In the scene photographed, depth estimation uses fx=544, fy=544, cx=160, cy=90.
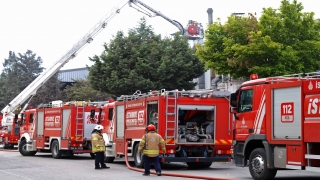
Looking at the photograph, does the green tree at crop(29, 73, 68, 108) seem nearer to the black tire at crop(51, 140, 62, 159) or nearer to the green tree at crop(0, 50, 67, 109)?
the green tree at crop(0, 50, 67, 109)

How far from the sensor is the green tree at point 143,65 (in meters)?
34.7

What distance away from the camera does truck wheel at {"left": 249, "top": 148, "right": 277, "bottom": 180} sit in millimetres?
13836

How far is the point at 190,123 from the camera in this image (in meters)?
18.3

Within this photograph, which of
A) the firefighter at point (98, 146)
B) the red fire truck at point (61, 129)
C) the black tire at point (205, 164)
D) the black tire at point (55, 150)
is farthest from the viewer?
the black tire at point (55, 150)

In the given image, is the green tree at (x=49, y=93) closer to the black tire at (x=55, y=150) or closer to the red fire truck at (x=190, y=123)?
the black tire at (x=55, y=150)

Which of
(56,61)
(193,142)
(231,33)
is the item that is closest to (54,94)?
(56,61)

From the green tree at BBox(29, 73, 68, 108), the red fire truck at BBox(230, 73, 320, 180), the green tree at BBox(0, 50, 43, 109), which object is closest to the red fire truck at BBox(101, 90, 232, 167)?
the red fire truck at BBox(230, 73, 320, 180)

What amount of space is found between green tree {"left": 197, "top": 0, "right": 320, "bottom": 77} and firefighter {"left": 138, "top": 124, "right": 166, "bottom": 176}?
359 inches

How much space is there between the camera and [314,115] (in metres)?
12.5

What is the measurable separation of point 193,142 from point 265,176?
14.3ft

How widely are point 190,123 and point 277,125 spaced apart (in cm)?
507

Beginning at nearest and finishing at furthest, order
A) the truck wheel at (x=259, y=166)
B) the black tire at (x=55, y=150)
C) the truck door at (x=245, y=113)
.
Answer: the truck wheel at (x=259, y=166) → the truck door at (x=245, y=113) → the black tire at (x=55, y=150)

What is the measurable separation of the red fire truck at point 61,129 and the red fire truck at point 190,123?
5.59 metres

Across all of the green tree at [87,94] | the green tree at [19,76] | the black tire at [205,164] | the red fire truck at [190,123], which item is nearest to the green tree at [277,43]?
the red fire truck at [190,123]
